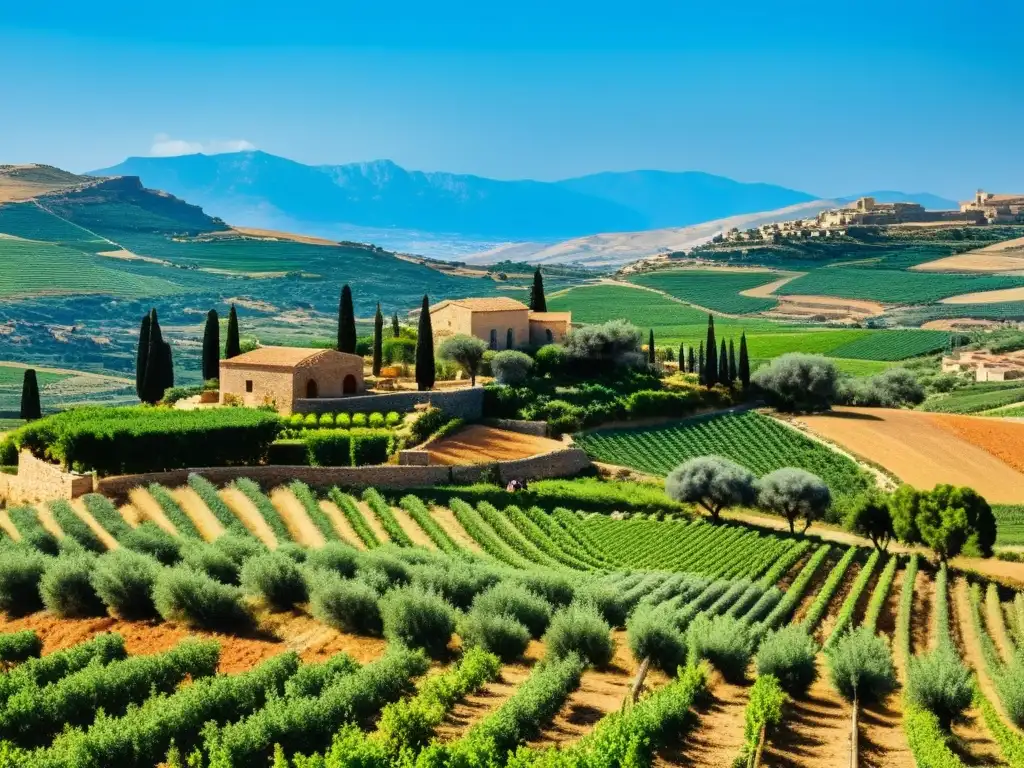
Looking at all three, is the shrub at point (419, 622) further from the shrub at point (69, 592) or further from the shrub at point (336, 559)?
the shrub at point (69, 592)

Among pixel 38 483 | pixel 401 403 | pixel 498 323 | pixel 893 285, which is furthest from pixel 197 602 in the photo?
pixel 893 285

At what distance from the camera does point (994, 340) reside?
8006 cm

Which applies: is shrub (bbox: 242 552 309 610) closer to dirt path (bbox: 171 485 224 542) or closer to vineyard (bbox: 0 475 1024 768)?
vineyard (bbox: 0 475 1024 768)

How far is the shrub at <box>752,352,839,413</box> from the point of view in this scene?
53.2 m

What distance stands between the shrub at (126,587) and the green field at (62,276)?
3735 inches

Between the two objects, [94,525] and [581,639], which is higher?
[581,639]

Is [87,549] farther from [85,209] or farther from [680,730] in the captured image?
[85,209]

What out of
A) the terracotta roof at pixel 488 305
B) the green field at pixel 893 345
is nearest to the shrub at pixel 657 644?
the terracotta roof at pixel 488 305

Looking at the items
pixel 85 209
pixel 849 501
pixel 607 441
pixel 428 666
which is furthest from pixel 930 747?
pixel 85 209

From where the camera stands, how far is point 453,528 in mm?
29844

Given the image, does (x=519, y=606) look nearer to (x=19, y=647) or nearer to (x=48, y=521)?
(x=19, y=647)

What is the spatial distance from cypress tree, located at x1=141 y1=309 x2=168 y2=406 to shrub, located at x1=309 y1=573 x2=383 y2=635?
2351 centimetres

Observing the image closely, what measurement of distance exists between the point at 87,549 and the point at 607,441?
23.7 metres

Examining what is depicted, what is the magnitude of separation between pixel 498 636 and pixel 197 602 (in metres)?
4.76
